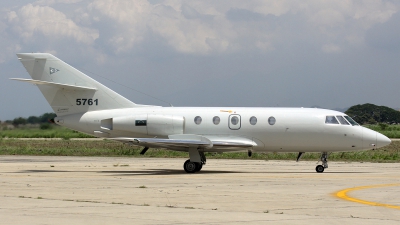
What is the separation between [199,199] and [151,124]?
11.5 m

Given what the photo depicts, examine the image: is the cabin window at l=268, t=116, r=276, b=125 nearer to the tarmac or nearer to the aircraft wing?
the aircraft wing

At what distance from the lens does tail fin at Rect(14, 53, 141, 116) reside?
28.2 meters

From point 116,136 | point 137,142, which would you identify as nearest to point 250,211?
point 137,142

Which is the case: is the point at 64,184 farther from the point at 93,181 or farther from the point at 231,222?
the point at 231,222

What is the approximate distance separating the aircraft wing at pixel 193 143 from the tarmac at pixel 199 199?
2.45 m

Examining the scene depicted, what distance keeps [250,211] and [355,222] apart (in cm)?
249

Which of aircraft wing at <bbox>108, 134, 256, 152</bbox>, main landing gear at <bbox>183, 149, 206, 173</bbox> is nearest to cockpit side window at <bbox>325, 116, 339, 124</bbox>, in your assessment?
aircraft wing at <bbox>108, 134, 256, 152</bbox>

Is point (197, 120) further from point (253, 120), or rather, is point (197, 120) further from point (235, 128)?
point (253, 120)

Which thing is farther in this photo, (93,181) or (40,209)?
(93,181)

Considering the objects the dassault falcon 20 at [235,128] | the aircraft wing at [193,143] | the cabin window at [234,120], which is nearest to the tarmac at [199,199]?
the aircraft wing at [193,143]

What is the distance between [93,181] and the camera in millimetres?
21609

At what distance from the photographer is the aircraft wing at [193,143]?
25781 millimetres

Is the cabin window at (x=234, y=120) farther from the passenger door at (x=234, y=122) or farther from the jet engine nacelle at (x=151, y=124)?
the jet engine nacelle at (x=151, y=124)

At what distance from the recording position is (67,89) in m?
28.2
